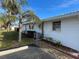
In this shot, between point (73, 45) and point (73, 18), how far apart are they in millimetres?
2299

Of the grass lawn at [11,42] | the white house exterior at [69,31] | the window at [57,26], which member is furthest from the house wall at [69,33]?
the grass lawn at [11,42]

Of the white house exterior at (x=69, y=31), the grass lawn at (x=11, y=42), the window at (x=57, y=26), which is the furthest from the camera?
the window at (x=57, y=26)

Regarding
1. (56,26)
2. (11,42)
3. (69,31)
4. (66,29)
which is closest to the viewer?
(69,31)

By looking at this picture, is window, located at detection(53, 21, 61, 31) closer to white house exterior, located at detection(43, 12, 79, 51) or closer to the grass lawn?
white house exterior, located at detection(43, 12, 79, 51)

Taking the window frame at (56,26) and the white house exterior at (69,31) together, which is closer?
the white house exterior at (69,31)

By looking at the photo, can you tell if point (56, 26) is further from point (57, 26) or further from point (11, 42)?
point (11, 42)

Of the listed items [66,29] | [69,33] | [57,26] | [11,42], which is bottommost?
[11,42]

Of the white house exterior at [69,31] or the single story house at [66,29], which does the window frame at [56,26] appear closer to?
the single story house at [66,29]

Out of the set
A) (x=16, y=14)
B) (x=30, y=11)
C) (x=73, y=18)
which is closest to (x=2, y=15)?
(x=16, y=14)

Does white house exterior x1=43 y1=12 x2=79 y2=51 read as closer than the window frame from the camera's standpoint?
Yes

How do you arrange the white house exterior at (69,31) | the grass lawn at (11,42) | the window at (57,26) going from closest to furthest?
the white house exterior at (69,31)
the grass lawn at (11,42)
the window at (57,26)

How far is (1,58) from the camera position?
770cm

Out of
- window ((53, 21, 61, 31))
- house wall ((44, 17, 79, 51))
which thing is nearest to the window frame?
window ((53, 21, 61, 31))

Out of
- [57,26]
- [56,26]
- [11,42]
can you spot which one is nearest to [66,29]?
[57,26]
